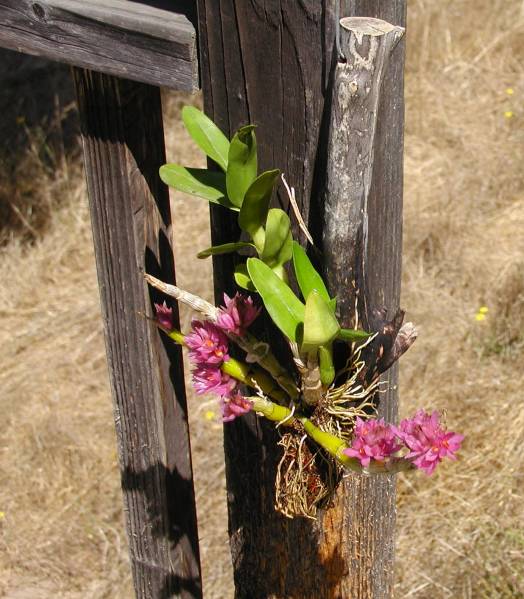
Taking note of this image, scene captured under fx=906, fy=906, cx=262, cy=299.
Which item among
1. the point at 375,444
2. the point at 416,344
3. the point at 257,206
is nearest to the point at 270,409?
the point at 375,444

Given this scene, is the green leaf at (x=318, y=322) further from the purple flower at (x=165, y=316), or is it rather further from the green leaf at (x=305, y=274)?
the purple flower at (x=165, y=316)

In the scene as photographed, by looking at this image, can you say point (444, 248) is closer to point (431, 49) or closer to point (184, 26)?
point (431, 49)

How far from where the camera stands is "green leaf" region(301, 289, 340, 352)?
1.04m

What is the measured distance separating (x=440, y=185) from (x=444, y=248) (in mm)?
635

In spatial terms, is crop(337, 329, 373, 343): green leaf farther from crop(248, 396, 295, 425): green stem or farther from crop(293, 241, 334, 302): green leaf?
crop(248, 396, 295, 425): green stem

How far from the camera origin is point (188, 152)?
475cm

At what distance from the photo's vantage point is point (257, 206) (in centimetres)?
112

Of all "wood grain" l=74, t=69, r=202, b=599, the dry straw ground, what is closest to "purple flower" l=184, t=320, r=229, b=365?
"wood grain" l=74, t=69, r=202, b=599

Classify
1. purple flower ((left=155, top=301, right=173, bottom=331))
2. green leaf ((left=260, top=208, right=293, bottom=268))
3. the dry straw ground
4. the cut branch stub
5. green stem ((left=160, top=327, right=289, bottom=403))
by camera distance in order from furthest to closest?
1. the dry straw ground
2. purple flower ((left=155, top=301, right=173, bottom=331))
3. green stem ((left=160, top=327, right=289, bottom=403))
4. green leaf ((left=260, top=208, right=293, bottom=268))
5. the cut branch stub

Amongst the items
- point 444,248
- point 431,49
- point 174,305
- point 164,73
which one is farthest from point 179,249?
point 164,73

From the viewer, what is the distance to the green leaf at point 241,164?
3.49ft

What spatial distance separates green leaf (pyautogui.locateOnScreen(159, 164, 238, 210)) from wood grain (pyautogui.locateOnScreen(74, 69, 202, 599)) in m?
0.15

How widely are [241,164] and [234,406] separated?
311 millimetres

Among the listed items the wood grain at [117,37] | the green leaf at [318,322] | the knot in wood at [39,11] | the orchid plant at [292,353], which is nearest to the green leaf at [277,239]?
the orchid plant at [292,353]
